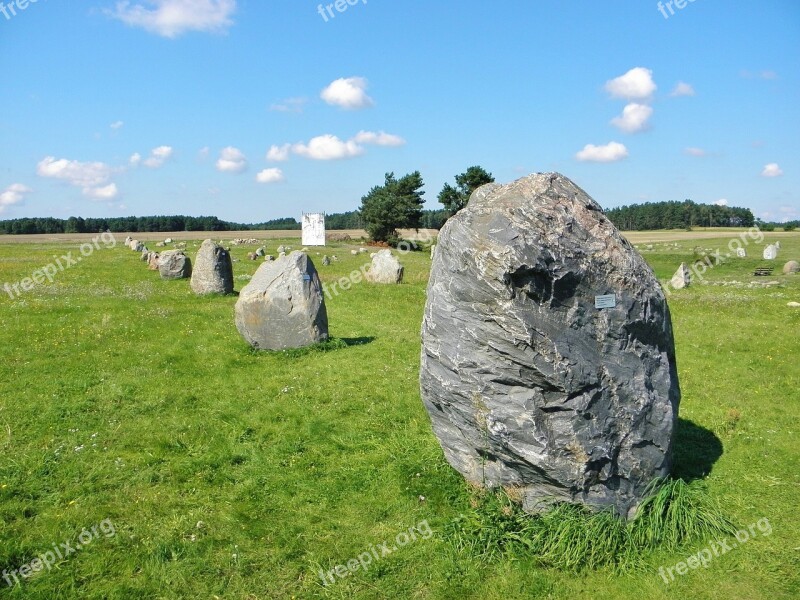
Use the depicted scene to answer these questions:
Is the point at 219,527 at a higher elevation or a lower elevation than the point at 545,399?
lower

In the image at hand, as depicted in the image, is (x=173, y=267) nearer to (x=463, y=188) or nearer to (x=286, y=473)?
(x=286, y=473)

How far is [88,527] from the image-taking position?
693 cm

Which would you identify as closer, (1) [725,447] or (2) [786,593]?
(2) [786,593]

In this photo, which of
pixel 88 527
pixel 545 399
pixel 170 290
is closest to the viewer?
pixel 545 399

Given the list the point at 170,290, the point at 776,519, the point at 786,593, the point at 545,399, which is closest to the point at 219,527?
the point at 545,399

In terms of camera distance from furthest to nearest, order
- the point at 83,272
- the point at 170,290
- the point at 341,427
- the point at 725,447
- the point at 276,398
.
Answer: the point at 83,272, the point at 170,290, the point at 276,398, the point at 341,427, the point at 725,447

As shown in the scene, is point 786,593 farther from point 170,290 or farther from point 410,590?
point 170,290

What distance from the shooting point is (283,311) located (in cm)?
1449

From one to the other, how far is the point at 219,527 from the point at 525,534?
3.55 m

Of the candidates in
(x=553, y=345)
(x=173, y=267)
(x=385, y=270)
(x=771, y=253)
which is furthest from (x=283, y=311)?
(x=771, y=253)

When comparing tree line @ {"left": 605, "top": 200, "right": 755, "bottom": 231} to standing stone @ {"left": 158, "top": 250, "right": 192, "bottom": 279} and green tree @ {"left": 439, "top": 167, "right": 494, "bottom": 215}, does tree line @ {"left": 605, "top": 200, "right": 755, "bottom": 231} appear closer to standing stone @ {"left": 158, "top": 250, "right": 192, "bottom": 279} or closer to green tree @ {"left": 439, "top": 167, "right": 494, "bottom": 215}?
green tree @ {"left": 439, "top": 167, "right": 494, "bottom": 215}

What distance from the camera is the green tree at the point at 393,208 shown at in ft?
221

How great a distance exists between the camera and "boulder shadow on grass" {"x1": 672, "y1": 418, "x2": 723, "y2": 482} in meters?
7.92

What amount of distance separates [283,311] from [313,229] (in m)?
48.9
